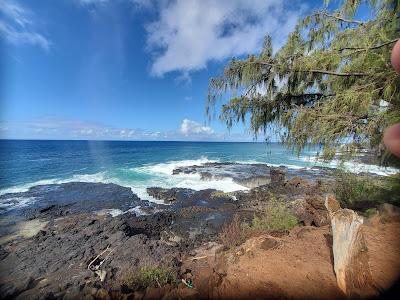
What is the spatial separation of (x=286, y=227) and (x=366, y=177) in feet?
14.7

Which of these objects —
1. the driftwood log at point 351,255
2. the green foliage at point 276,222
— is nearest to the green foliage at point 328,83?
the driftwood log at point 351,255

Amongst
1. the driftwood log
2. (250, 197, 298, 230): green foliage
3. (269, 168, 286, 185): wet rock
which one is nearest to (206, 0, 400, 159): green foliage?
the driftwood log

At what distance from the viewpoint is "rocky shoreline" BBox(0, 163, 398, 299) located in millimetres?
6961

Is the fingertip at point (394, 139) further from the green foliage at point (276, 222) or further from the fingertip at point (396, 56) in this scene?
the green foliage at point (276, 222)

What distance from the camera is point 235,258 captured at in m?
5.79

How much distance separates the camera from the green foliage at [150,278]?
19.1ft

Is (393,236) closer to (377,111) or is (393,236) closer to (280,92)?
(377,111)

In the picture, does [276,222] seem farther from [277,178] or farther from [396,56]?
[277,178]

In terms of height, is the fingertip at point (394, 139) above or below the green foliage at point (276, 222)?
above

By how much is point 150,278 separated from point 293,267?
354cm

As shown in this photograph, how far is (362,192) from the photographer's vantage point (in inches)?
322

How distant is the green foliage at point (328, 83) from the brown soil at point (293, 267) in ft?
6.94

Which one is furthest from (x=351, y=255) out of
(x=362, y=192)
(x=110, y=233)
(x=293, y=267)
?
(x=110, y=233)

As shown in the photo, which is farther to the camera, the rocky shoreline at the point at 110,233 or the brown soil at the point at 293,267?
the rocky shoreline at the point at 110,233
